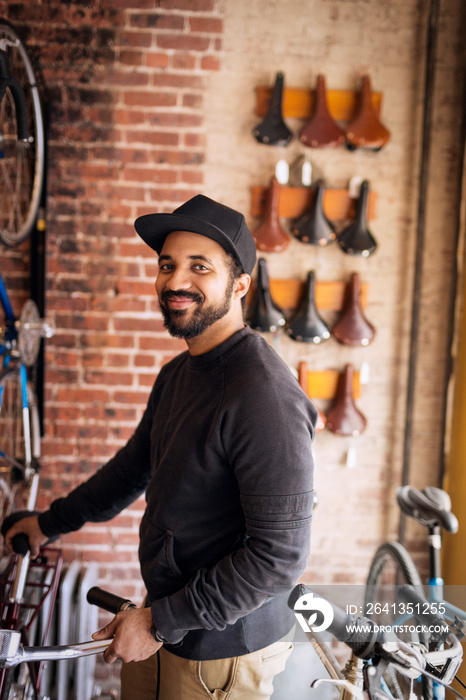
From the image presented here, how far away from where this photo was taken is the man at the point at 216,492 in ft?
3.54

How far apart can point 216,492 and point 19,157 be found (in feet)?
5.41

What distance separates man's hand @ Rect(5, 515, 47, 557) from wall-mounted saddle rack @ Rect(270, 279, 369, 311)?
1.25 meters

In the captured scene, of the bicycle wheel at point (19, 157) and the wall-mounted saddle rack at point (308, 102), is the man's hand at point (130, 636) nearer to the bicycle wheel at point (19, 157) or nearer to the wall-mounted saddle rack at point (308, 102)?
the bicycle wheel at point (19, 157)

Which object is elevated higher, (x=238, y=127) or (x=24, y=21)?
(x=24, y=21)

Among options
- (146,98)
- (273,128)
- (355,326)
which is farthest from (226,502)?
(146,98)

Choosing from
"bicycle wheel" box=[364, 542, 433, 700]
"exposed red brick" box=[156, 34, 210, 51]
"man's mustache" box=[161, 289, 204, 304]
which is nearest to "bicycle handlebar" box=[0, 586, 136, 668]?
"bicycle wheel" box=[364, 542, 433, 700]

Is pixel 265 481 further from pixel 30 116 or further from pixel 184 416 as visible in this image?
pixel 30 116

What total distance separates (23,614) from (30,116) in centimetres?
189

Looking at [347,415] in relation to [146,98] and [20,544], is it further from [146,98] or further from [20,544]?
[146,98]

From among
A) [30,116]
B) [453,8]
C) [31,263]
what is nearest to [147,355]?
[31,263]

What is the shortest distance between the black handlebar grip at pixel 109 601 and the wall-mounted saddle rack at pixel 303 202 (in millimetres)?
1558

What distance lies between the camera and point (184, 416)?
1271 millimetres

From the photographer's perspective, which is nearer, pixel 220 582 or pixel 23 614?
pixel 220 582

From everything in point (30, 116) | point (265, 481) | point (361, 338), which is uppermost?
point (30, 116)
